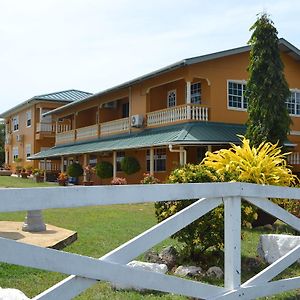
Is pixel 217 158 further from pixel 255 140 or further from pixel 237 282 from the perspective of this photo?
pixel 255 140

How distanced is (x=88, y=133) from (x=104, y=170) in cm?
534

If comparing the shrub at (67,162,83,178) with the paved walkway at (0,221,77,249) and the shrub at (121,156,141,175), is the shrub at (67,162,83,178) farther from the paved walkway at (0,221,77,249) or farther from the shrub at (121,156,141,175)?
the paved walkway at (0,221,77,249)

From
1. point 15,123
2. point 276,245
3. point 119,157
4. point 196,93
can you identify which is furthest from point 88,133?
point 276,245

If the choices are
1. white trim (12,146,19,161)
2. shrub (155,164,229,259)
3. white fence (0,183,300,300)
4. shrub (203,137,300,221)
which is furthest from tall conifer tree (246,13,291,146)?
white trim (12,146,19,161)

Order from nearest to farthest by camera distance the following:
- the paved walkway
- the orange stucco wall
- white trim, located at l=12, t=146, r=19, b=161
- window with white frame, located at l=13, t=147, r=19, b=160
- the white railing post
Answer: the white railing post, the paved walkway, the orange stucco wall, window with white frame, located at l=13, t=147, r=19, b=160, white trim, located at l=12, t=146, r=19, b=161

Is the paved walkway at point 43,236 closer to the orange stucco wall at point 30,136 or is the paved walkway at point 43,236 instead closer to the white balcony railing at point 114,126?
the white balcony railing at point 114,126

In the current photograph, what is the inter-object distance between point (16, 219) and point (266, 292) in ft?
26.3

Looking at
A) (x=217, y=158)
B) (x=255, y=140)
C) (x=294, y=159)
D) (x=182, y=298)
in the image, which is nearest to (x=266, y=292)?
(x=182, y=298)

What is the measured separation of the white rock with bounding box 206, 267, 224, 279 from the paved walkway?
7.74ft

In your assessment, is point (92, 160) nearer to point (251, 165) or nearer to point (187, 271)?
point (251, 165)

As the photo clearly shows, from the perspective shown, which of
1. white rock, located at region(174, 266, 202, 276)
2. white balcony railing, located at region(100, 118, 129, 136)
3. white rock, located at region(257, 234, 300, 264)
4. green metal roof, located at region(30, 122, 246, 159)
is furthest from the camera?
white balcony railing, located at region(100, 118, 129, 136)

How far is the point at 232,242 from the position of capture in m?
4.15

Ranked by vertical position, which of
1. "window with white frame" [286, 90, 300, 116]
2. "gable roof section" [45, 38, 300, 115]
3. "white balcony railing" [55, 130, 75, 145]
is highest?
"gable roof section" [45, 38, 300, 115]

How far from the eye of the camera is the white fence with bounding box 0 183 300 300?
286cm
